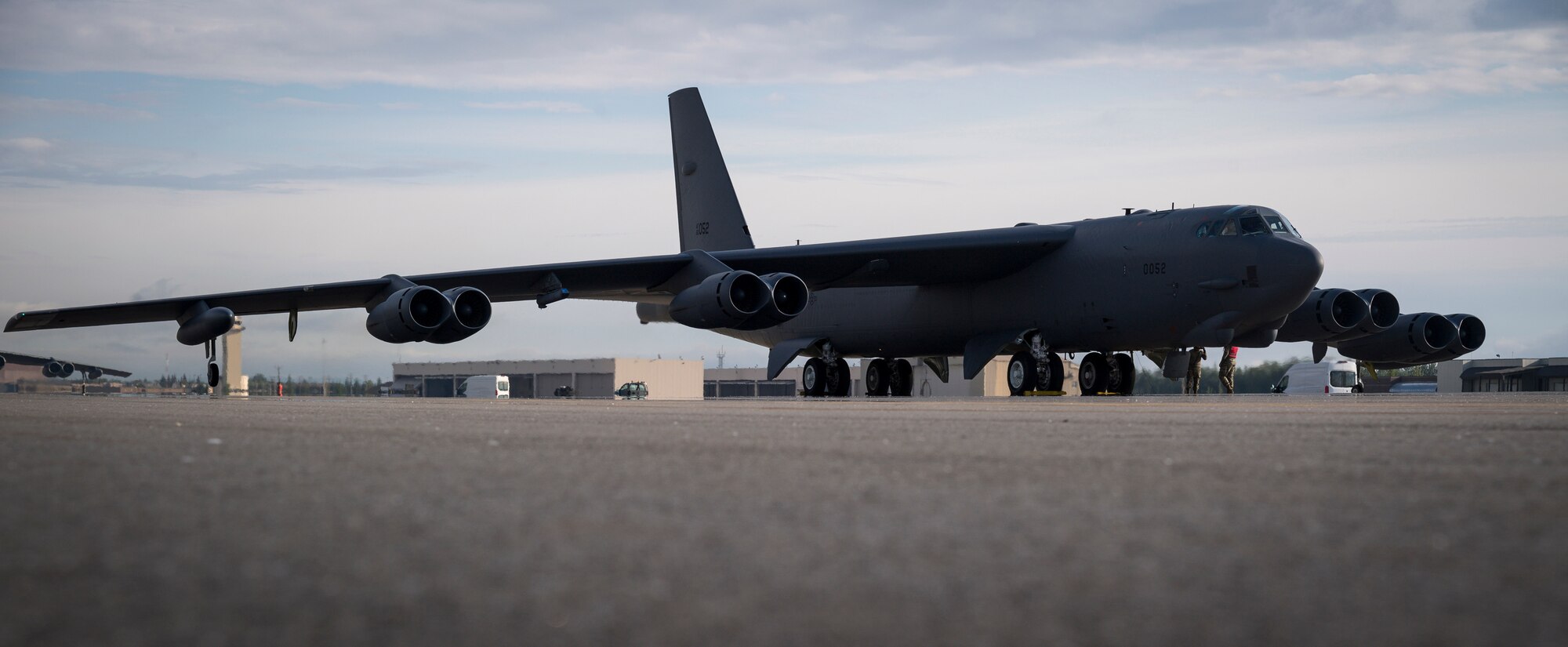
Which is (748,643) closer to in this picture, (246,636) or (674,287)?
(246,636)

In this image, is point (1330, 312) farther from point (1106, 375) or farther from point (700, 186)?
point (700, 186)

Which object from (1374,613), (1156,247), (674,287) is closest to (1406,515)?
(1374,613)

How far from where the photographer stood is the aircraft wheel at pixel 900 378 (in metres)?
26.7

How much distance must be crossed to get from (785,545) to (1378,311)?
23.6m

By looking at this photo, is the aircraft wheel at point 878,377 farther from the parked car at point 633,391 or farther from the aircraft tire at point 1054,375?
the parked car at point 633,391

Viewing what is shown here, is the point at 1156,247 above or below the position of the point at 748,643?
above

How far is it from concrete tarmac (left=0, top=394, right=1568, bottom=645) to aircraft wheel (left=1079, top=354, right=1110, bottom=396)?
56.3 feet

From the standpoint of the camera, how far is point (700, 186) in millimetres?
29000

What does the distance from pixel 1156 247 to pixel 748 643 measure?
19208 millimetres

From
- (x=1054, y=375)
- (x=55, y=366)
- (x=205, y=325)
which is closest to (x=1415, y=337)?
(x=1054, y=375)

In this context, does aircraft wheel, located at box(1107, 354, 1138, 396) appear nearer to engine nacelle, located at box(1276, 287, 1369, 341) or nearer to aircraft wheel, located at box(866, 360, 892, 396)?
engine nacelle, located at box(1276, 287, 1369, 341)

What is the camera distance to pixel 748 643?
1980mm

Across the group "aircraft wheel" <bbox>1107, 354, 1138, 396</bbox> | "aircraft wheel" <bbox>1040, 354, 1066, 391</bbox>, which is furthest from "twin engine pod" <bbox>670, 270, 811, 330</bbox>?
"aircraft wheel" <bbox>1107, 354, 1138, 396</bbox>

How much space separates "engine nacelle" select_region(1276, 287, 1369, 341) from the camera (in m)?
23.4
